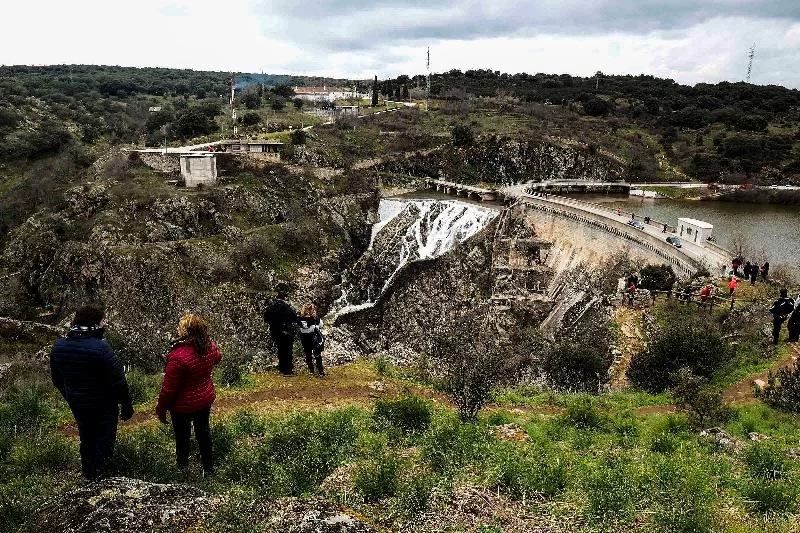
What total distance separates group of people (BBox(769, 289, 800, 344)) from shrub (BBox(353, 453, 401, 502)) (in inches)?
516

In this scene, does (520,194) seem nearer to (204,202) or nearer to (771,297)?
(204,202)

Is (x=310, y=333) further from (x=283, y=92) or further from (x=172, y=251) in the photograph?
(x=283, y=92)

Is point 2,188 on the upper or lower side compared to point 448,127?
lower

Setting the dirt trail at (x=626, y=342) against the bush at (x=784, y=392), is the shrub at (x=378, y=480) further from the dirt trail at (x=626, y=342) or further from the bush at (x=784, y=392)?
the dirt trail at (x=626, y=342)

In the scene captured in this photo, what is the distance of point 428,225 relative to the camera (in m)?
46.1

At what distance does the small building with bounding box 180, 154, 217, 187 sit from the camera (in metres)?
44.2

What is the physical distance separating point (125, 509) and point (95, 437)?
134cm

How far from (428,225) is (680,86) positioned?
9536 cm

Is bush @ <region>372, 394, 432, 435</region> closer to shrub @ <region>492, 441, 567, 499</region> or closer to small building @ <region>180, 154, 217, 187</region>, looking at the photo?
shrub @ <region>492, 441, 567, 499</region>

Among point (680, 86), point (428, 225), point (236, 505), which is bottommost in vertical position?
point (428, 225)

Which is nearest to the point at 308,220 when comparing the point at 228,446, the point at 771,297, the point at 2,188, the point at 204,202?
the point at 204,202

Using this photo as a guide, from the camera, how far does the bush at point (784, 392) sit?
10.9 metres

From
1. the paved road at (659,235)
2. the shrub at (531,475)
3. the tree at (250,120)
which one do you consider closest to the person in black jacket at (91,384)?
the shrub at (531,475)

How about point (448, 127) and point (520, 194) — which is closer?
point (520, 194)
